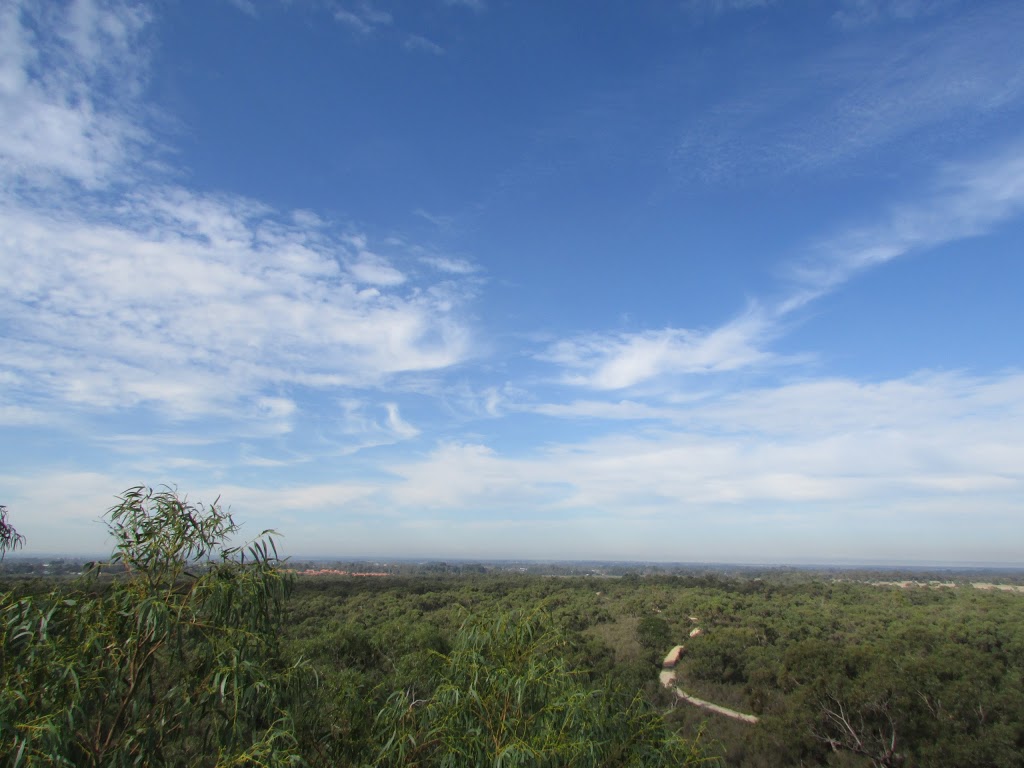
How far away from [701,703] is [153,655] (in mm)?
27656

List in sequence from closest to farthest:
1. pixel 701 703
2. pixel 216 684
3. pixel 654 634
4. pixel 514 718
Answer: pixel 216 684 → pixel 514 718 → pixel 701 703 → pixel 654 634

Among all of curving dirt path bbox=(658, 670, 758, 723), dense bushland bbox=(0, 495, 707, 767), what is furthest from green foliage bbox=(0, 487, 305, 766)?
curving dirt path bbox=(658, 670, 758, 723)

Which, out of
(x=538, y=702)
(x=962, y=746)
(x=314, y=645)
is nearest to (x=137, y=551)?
(x=538, y=702)

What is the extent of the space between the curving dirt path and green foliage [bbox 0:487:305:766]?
78.8ft

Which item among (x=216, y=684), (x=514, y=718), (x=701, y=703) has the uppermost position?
(x=216, y=684)

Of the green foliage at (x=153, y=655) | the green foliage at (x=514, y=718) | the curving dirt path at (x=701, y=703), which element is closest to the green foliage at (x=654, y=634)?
the curving dirt path at (x=701, y=703)

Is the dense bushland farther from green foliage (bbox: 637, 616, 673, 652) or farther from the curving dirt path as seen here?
green foliage (bbox: 637, 616, 673, 652)

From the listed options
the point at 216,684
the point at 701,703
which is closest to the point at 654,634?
the point at 701,703

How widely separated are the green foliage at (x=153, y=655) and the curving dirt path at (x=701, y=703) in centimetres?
2401

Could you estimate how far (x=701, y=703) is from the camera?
2598 cm

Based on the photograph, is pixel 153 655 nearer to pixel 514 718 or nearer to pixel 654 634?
pixel 514 718

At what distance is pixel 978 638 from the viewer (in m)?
29.5

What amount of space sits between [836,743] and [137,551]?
77.7 ft

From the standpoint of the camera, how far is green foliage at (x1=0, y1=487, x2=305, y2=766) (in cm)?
376
